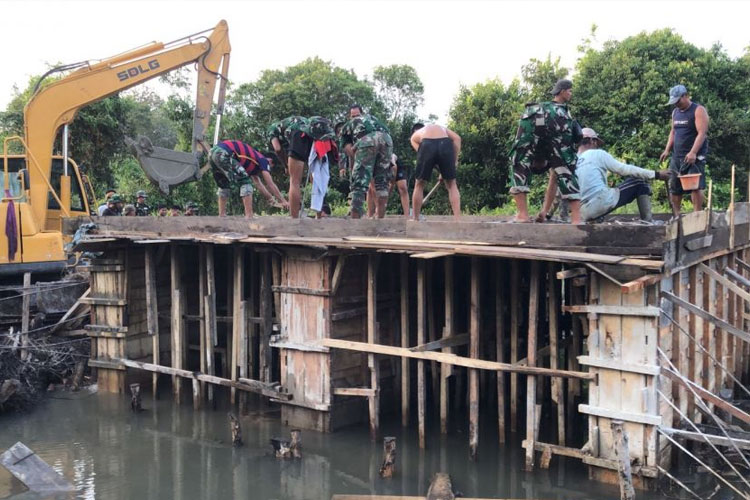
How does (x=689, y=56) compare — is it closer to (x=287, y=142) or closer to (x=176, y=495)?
(x=287, y=142)

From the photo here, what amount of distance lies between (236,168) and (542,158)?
15.5 ft

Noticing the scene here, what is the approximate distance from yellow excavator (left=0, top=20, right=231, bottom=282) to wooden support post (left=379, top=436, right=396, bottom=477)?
700 cm

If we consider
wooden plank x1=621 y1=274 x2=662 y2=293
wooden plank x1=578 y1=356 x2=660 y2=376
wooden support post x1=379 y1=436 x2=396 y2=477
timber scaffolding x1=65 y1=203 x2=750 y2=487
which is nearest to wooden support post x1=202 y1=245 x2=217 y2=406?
timber scaffolding x1=65 y1=203 x2=750 y2=487

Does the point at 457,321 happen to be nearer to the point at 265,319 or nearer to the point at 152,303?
the point at 265,319

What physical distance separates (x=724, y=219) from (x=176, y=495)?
22.4 feet

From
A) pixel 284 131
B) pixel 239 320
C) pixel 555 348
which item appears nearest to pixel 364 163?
pixel 284 131

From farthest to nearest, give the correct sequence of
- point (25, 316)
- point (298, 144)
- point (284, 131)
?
point (25, 316) < point (284, 131) < point (298, 144)

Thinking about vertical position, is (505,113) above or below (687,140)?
above

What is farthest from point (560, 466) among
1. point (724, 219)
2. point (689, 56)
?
point (689, 56)

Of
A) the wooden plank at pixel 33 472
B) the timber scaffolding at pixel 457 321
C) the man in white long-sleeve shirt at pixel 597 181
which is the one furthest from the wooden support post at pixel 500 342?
the wooden plank at pixel 33 472

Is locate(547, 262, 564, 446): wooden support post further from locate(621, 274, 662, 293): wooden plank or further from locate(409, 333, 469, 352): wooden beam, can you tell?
locate(621, 274, 662, 293): wooden plank

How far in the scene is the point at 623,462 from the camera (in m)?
6.28

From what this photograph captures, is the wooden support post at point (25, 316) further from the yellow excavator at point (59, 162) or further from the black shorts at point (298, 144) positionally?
the black shorts at point (298, 144)

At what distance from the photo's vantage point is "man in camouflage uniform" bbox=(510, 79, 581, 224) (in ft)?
23.9
